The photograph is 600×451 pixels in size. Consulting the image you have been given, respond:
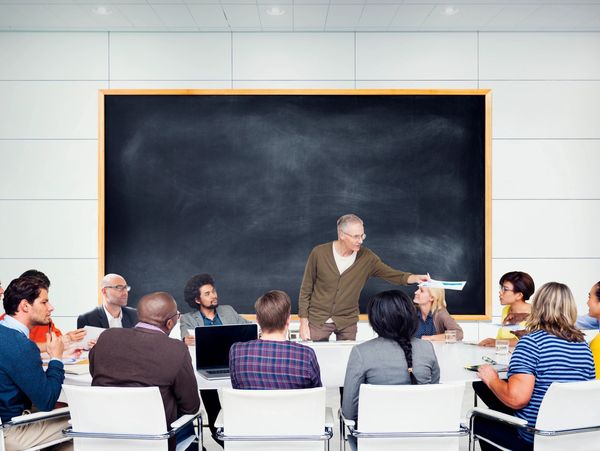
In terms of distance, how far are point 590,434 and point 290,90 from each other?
3.97m

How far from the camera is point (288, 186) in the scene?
5.63 m

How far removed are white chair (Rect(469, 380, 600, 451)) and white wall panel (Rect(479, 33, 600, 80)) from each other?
3.86m

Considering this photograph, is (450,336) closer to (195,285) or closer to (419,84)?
(195,285)

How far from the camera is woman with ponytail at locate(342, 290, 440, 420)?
257 cm

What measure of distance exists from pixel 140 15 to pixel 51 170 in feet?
5.49

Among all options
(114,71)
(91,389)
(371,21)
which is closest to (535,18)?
(371,21)

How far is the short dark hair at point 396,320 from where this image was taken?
260 centimetres

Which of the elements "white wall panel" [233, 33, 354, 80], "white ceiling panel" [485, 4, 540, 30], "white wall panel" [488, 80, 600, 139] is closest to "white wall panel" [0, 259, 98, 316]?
"white wall panel" [233, 33, 354, 80]

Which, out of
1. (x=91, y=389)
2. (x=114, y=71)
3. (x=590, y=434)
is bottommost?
(x=590, y=434)

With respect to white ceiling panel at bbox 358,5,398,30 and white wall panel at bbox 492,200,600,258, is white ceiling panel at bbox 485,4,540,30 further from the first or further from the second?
white wall panel at bbox 492,200,600,258

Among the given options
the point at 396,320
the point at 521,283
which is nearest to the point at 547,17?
the point at 521,283

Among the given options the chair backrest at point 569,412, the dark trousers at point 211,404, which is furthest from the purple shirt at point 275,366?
the dark trousers at point 211,404

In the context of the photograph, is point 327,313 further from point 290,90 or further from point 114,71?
point 114,71

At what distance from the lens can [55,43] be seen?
561 centimetres
